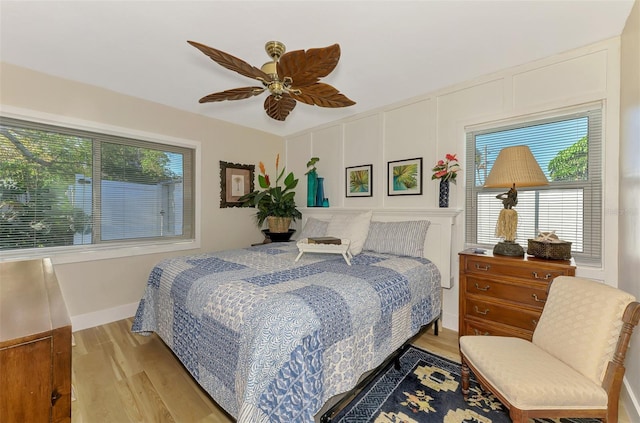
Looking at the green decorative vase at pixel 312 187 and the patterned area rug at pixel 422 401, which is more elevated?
the green decorative vase at pixel 312 187

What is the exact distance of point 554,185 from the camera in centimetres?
233

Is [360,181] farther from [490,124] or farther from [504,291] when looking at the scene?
[504,291]

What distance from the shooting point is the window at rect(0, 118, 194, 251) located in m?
2.48

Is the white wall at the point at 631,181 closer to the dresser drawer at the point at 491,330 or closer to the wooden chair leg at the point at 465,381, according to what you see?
the dresser drawer at the point at 491,330

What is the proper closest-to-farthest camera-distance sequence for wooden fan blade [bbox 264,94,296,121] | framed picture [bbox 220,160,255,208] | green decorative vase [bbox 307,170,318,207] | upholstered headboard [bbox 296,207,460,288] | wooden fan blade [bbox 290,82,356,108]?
1. wooden fan blade [bbox 290,82,356,108]
2. wooden fan blade [bbox 264,94,296,121]
3. upholstered headboard [bbox 296,207,460,288]
4. framed picture [bbox 220,160,255,208]
5. green decorative vase [bbox 307,170,318,207]

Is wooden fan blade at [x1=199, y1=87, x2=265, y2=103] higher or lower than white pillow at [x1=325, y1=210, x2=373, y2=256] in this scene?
higher

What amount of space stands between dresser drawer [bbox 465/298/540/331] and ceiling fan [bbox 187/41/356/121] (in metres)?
1.91

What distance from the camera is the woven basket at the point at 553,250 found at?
1949 millimetres

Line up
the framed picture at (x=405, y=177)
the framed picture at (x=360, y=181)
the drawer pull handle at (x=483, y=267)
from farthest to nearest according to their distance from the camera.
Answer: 1. the framed picture at (x=360, y=181)
2. the framed picture at (x=405, y=177)
3. the drawer pull handle at (x=483, y=267)

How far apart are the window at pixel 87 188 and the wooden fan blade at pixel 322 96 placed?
92.0 inches

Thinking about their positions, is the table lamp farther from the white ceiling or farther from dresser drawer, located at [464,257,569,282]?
the white ceiling

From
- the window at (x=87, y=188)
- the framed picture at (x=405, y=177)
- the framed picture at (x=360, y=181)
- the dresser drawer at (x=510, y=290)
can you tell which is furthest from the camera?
the framed picture at (x=360, y=181)

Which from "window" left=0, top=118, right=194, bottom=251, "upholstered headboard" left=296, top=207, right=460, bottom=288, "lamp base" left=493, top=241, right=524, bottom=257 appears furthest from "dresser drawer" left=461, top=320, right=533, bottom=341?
"window" left=0, top=118, right=194, bottom=251

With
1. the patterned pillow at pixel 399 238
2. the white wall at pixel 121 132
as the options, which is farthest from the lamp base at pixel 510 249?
the white wall at pixel 121 132
